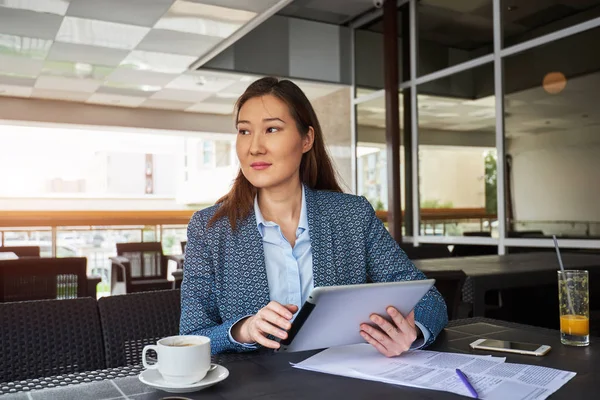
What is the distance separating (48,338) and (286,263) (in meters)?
0.58

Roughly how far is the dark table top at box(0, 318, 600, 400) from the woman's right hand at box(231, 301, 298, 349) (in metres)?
0.04

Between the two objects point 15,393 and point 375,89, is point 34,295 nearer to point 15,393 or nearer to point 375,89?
point 15,393

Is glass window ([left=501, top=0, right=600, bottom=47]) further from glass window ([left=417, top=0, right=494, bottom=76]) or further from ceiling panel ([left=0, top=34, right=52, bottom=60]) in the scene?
ceiling panel ([left=0, top=34, right=52, bottom=60])

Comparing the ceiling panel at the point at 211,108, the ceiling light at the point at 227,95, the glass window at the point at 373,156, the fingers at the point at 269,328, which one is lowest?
the fingers at the point at 269,328

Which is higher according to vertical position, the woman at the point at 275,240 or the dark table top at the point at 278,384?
the woman at the point at 275,240

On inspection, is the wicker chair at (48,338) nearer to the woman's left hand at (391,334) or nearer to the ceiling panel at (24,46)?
the woman's left hand at (391,334)

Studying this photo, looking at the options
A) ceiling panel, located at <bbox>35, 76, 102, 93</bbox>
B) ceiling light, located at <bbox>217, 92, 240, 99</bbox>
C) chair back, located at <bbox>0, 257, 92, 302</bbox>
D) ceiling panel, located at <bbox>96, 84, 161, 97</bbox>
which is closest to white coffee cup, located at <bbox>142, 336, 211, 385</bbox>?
chair back, located at <bbox>0, 257, 92, 302</bbox>

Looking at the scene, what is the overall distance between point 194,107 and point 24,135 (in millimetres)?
33506

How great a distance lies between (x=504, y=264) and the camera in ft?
9.86

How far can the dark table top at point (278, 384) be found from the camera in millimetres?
871

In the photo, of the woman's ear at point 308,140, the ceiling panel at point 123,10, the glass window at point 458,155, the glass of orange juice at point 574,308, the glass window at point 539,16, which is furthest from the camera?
the glass window at point 458,155

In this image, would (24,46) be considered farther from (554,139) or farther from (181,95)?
(554,139)

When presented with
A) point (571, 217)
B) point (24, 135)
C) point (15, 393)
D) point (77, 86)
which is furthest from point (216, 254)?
point (24, 135)

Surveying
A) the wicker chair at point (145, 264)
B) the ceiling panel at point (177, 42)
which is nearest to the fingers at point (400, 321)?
the wicker chair at point (145, 264)
